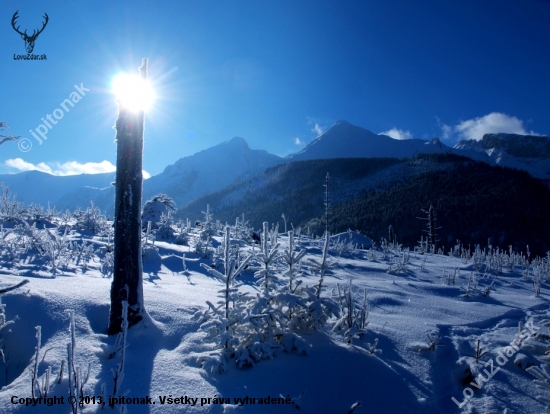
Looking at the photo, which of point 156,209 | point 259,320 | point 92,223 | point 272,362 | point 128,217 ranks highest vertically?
point 156,209

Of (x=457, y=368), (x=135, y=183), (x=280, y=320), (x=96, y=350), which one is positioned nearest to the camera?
(x=96, y=350)

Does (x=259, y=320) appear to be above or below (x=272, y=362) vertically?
above

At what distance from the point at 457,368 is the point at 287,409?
226 cm

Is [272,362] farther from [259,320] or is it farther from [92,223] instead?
[92,223]

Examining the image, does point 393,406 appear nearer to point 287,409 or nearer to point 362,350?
point 362,350

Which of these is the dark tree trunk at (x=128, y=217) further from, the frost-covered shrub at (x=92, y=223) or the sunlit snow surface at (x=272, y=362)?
the frost-covered shrub at (x=92, y=223)

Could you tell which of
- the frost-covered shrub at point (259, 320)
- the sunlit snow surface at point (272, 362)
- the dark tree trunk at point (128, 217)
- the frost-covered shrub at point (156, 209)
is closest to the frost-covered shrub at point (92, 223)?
the frost-covered shrub at point (156, 209)

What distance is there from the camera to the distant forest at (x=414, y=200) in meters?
56.6

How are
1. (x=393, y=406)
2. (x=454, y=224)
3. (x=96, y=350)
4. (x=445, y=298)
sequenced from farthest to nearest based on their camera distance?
1. (x=454, y=224)
2. (x=445, y=298)
3. (x=96, y=350)
4. (x=393, y=406)

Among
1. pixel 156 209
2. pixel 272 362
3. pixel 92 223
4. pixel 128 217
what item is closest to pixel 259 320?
pixel 272 362

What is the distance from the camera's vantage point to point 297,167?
126 metres

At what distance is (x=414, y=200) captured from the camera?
70.4 metres

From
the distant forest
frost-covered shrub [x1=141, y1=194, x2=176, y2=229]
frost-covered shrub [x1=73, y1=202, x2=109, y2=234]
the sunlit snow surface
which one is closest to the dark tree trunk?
the sunlit snow surface

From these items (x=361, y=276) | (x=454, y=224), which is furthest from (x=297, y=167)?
(x=361, y=276)
